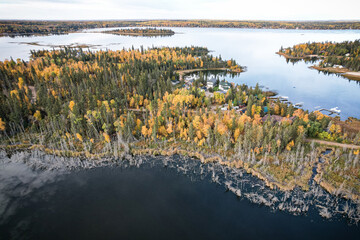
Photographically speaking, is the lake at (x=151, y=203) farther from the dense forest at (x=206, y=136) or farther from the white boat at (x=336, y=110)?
the white boat at (x=336, y=110)

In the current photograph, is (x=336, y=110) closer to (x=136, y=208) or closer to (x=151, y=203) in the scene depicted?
(x=151, y=203)

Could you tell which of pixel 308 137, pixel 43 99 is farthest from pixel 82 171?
pixel 308 137

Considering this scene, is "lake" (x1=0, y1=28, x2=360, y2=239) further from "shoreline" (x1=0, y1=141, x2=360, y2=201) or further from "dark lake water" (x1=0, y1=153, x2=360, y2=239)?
"shoreline" (x1=0, y1=141, x2=360, y2=201)

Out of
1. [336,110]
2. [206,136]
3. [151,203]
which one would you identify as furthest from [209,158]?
[336,110]

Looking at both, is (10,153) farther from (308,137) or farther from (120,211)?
(308,137)

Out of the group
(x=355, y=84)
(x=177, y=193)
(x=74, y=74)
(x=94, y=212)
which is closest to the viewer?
(x=94, y=212)

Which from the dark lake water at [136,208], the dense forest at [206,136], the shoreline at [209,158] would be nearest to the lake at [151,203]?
the dark lake water at [136,208]

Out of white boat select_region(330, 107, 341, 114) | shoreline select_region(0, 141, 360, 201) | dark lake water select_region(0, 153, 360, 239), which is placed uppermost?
white boat select_region(330, 107, 341, 114)

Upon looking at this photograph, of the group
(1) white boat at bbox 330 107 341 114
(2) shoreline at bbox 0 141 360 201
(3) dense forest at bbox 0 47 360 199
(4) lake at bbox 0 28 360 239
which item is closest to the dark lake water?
(4) lake at bbox 0 28 360 239
